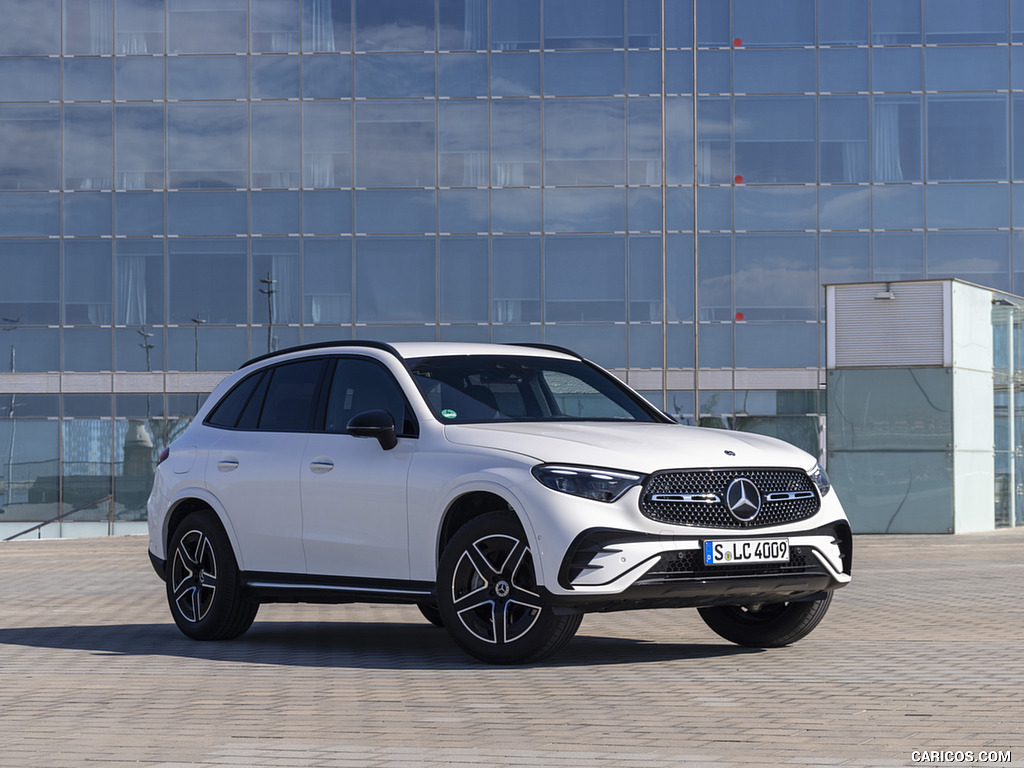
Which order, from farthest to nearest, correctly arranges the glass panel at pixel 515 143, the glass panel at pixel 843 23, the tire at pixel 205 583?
the glass panel at pixel 515 143 → the glass panel at pixel 843 23 → the tire at pixel 205 583

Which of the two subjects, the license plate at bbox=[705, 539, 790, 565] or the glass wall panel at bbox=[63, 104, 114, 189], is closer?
the license plate at bbox=[705, 539, 790, 565]

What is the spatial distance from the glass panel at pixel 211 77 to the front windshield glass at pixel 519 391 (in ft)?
93.6

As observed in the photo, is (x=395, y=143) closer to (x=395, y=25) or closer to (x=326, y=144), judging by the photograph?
(x=326, y=144)

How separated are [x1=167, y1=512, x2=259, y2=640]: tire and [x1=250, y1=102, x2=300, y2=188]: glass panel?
27241 mm

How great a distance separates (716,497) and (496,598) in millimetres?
1177

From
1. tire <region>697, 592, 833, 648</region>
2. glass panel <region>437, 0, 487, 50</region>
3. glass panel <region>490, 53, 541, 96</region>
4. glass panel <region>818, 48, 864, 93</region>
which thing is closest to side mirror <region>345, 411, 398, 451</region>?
tire <region>697, 592, 833, 648</region>

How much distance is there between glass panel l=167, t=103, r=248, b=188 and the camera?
36875 millimetres

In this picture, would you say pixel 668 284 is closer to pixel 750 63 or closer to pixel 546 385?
pixel 750 63

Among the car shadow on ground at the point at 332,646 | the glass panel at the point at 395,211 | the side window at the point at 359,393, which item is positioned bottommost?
the car shadow on ground at the point at 332,646

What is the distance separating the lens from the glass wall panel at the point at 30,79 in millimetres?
37156

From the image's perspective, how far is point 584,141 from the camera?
36531 millimetres

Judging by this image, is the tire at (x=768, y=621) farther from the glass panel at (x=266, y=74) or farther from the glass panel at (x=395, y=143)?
the glass panel at (x=266, y=74)

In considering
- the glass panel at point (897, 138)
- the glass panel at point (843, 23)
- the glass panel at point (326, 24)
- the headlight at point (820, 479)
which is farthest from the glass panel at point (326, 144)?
the headlight at point (820, 479)

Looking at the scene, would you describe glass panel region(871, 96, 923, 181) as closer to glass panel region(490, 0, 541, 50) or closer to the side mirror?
glass panel region(490, 0, 541, 50)
